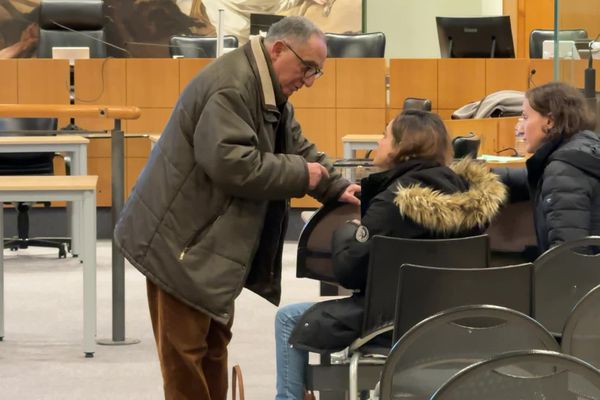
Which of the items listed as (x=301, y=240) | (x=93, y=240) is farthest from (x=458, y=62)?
(x=301, y=240)

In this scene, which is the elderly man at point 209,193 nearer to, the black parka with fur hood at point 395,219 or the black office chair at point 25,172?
the black parka with fur hood at point 395,219

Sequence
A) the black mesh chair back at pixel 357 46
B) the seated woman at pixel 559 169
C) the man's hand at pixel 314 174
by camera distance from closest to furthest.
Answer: the man's hand at pixel 314 174
the seated woman at pixel 559 169
the black mesh chair back at pixel 357 46

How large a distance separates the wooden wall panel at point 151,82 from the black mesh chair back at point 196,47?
0.75 metres

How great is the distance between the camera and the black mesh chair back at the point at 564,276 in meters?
3.51

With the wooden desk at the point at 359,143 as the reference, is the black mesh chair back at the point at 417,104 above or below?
above

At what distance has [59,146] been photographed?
828cm

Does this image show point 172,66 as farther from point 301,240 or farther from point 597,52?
point 301,240

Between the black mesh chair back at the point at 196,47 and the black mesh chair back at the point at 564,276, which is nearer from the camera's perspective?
the black mesh chair back at the point at 564,276

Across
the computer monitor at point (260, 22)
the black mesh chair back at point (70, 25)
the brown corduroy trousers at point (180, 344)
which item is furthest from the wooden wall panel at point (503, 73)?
the brown corduroy trousers at point (180, 344)

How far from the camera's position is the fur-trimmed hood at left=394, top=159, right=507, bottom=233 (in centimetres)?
344

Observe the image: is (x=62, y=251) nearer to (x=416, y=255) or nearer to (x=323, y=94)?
(x=323, y=94)

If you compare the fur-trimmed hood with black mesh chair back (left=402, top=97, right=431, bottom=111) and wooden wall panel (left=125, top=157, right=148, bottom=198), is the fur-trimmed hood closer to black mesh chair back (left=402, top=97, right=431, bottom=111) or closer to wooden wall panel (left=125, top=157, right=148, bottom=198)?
black mesh chair back (left=402, top=97, right=431, bottom=111)

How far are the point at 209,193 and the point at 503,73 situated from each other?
724 cm

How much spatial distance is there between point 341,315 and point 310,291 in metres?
3.94
